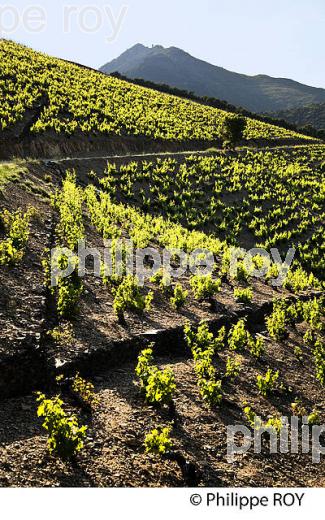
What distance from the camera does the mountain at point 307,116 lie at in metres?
126

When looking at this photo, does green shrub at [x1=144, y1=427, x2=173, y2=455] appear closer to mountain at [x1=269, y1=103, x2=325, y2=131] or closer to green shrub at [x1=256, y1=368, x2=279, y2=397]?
green shrub at [x1=256, y1=368, x2=279, y2=397]

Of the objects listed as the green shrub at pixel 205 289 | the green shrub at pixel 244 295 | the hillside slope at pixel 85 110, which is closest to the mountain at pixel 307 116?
the hillside slope at pixel 85 110

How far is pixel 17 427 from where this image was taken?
684 centimetres

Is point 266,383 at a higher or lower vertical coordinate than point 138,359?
higher

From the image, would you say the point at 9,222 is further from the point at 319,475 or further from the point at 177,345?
the point at 319,475

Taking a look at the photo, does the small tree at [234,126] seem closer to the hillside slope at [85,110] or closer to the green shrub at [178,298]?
the hillside slope at [85,110]

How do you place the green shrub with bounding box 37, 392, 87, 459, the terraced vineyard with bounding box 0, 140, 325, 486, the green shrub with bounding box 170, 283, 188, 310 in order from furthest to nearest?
the green shrub with bounding box 170, 283, 188, 310, the terraced vineyard with bounding box 0, 140, 325, 486, the green shrub with bounding box 37, 392, 87, 459

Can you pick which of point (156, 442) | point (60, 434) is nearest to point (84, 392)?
point (60, 434)

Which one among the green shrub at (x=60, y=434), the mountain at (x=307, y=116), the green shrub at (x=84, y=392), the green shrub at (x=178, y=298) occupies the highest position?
the mountain at (x=307, y=116)

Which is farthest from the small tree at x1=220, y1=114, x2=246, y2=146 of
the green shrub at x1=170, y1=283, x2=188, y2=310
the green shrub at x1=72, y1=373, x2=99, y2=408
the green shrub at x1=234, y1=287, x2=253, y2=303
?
the green shrub at x1=72, y1=373, x2=99, y2=408

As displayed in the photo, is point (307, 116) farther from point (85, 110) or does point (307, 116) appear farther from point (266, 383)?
point (266, 383)

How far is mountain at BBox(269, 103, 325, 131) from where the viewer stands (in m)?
126

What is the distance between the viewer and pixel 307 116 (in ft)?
436

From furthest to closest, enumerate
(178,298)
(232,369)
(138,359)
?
(178,298) → (138,359) → (232,369)
